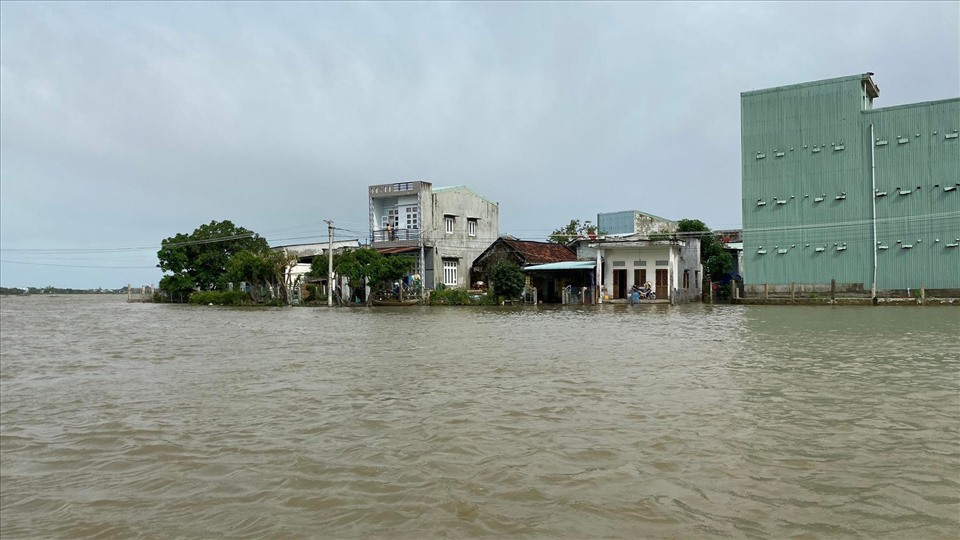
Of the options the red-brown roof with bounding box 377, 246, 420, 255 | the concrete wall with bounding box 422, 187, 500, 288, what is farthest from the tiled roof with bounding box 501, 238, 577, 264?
the red-brown roof with bounding box 377, 246, 420, 255

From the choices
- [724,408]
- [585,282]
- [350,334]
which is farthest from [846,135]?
[724,408]

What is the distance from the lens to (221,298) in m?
42.7

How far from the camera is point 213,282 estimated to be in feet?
159

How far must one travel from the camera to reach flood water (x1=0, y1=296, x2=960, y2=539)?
3656 mm

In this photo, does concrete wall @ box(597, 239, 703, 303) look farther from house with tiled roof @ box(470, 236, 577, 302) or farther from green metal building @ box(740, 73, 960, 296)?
green metal building @ box(740, 73, 960, 296)

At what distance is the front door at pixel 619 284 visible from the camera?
113 ft

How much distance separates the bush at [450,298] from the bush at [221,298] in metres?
13.7

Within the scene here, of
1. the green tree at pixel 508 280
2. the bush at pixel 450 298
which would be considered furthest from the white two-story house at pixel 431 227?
the green tree at pixel 508 280

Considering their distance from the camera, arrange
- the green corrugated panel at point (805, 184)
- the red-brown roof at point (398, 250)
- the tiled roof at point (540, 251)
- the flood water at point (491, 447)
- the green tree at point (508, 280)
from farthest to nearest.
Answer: the red-brown roof at point (398, 250)
the tiled roof at point (540, 251)
the green tree at point (508, 280)
the green corrugated panel at point (805, 184)
the flood water at point (491, 447)

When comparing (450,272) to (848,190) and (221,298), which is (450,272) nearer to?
(221,298)

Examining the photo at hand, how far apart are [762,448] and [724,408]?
155 centimetres

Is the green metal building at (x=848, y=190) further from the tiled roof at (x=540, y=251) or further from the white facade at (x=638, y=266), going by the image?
the tiled roof at (x=540, y=251)

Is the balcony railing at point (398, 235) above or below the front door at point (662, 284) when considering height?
above

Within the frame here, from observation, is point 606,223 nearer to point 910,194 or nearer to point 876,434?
point 910,194
